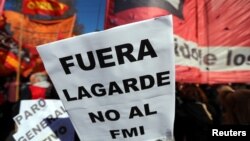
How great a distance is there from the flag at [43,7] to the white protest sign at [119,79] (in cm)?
400

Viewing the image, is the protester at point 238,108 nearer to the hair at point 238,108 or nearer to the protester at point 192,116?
the hair at point 238,108

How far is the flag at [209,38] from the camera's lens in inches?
157

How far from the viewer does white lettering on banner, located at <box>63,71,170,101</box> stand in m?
2.82

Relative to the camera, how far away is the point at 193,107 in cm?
403

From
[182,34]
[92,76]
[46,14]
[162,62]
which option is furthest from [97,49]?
[46,14]

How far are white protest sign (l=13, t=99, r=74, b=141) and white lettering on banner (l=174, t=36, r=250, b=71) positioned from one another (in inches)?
40.3

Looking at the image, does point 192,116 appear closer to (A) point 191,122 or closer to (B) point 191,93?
(A) point 191,122

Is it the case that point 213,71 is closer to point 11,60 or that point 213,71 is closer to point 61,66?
point 61,66

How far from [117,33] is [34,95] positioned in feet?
5.75

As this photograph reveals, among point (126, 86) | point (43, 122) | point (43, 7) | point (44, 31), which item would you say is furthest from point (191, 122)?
point (44, 31)

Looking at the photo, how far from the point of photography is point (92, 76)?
2.95 meters

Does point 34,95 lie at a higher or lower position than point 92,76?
lower

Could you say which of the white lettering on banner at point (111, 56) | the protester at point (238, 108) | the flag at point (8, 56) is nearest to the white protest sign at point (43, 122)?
the white lettering on banner at point (111, 56)

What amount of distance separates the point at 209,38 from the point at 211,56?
16 centimetres
